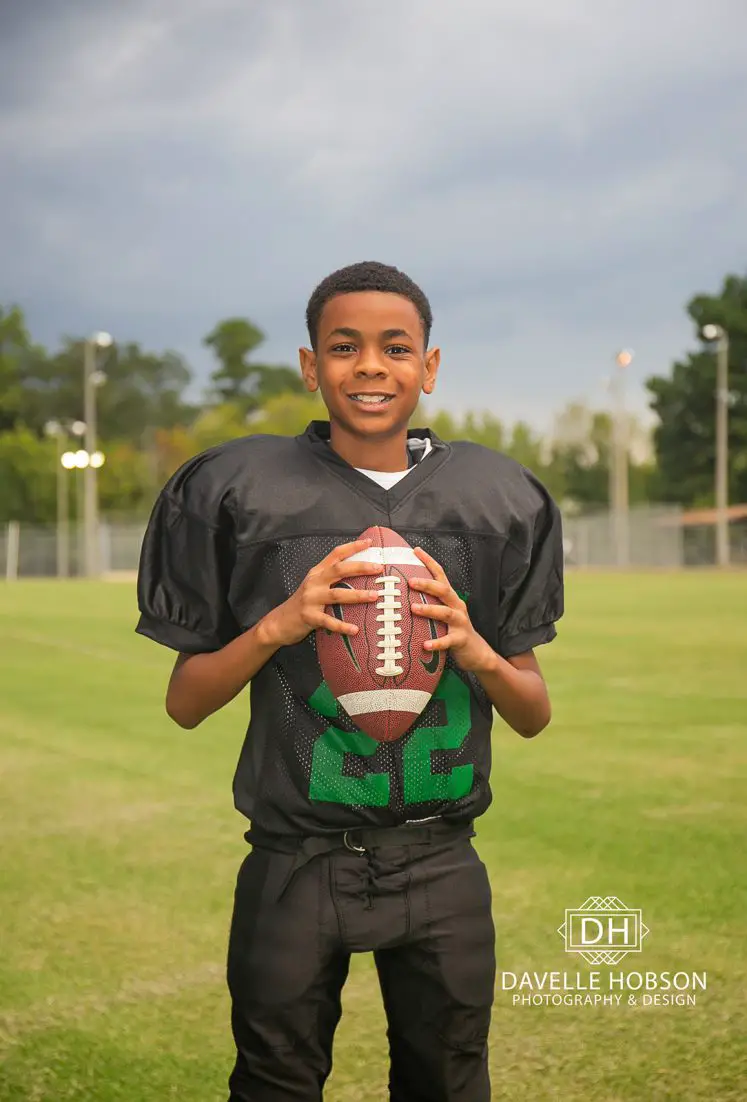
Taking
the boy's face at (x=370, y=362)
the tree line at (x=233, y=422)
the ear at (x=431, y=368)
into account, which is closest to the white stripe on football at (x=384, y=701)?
the boy's face at (x=370, y=362)

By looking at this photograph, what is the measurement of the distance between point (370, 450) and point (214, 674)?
0.50 m

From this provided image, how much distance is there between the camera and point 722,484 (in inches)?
1816

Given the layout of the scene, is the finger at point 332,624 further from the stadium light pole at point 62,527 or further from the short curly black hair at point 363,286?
the stadium light pole at point 62,527

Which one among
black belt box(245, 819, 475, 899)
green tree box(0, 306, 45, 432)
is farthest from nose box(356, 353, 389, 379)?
green tree box(0, 306, 45, 432)

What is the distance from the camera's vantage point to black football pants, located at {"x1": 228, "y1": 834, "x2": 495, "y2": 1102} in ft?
7.84

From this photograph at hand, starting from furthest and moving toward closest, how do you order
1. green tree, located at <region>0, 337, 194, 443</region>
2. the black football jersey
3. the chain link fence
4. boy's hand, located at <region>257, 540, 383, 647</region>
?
1. green tree, located at <region>0, 337, 194, 443</region>
2. the chain link fence
3. the black football jersey
4. boy's hand, located at <region>257, 540, 383, 647</region>

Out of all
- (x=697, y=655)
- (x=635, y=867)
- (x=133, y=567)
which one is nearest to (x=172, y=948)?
(x=635, y=867)

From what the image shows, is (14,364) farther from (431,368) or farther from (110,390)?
(431,368)

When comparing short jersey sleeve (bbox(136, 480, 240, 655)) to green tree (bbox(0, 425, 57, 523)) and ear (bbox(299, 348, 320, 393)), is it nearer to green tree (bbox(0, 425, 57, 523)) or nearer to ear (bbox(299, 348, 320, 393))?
ear (bbox(299, 348, 320, 393))

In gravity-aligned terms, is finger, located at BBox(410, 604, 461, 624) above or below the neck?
below

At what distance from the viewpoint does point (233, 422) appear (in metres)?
70.8

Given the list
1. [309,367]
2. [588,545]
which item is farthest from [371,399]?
[588,545]

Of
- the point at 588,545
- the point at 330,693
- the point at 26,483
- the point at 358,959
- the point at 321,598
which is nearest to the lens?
the point at 321,598

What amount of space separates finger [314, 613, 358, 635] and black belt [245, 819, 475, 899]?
37cm
